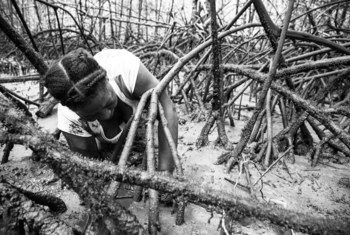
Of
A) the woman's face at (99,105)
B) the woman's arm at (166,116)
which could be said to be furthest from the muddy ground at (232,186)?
the woman's face at (99,105)

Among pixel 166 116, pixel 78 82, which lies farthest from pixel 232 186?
pixel 78 82

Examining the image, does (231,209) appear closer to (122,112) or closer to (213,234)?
(213,234)

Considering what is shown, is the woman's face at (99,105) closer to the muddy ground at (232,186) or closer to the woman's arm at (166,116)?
the woman's arm at (166,116)

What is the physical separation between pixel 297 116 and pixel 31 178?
1791mm

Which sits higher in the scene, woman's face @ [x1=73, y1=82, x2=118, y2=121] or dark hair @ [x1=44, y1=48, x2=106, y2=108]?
dark hair @ [x1=44, y1=48, x2=106, y2=108]

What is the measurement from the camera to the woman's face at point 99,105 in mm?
1245

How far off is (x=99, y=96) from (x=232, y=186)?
0.91 meters

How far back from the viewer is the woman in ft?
3.76

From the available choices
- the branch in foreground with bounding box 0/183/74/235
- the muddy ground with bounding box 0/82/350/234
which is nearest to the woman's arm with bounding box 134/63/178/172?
the muddy ground with bounding box 0/82/350/234

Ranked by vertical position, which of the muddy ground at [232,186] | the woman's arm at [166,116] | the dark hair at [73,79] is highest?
the dark hair at [73,79]

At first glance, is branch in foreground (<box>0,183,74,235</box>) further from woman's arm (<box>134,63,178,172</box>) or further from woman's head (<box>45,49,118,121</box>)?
woman's arm (<box>134,63,178,172</box>)

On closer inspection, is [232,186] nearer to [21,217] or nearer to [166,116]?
[166,116]

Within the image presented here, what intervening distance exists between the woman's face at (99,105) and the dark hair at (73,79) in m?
0.04

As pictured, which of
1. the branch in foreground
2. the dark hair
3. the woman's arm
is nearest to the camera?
the branch in foreground
